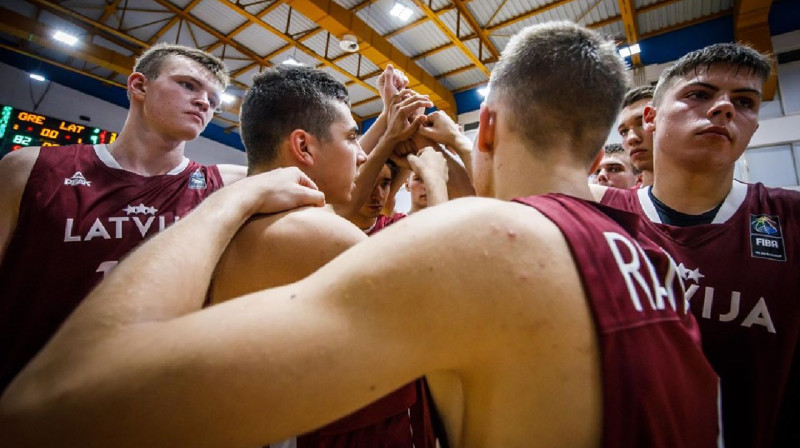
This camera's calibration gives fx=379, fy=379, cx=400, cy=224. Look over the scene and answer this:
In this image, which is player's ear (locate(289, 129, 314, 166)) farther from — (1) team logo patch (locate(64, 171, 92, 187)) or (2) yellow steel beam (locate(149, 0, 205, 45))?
(2) yellow steel beam (locate(149, 0, 205, 45))

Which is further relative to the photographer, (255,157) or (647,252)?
(255,157)

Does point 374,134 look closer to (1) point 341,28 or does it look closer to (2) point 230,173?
(2) point 230,173

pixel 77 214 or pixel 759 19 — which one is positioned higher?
pixel 759 19

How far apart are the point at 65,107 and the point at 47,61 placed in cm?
130

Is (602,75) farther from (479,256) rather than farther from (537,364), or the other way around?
(537,364)

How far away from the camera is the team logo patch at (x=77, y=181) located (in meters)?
2.52

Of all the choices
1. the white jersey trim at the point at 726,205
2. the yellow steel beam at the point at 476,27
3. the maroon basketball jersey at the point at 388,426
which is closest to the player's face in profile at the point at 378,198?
the white jersey trim at the point at 726,205

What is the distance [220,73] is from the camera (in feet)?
10.5

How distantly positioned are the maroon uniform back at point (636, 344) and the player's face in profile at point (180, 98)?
9.27 feet

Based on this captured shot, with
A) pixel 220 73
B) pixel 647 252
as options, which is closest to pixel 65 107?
pixel 220 73

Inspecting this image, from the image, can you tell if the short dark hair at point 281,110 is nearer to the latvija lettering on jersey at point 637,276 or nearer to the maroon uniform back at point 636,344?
the maroon uniform back at point 636,344

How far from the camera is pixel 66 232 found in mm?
2350

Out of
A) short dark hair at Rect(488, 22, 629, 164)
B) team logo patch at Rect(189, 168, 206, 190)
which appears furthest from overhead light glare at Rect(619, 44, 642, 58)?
team logo patch at Rect(189, 168, 206, 190)

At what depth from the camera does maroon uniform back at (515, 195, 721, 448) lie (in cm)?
84
